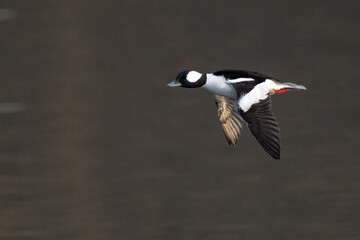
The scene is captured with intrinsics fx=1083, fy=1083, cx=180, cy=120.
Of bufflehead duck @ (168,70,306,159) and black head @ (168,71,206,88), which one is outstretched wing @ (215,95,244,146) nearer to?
bufflehead duck @ (168,70,306,159)

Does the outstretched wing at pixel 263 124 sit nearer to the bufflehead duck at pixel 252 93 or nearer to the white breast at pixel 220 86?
the bufflehead duck at pixel 252 93

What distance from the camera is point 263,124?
4410 mm

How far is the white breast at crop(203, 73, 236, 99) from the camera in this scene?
462 centimetres

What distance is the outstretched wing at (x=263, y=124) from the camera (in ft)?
14.3

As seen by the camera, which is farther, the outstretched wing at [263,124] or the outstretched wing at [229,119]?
the outstretched wing at [229,119]

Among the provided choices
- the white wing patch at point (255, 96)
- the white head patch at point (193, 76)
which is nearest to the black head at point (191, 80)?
the white head patch at point (193, 76)

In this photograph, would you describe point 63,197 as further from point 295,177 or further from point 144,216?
point 295,177

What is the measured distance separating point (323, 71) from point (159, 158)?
5.50 feet

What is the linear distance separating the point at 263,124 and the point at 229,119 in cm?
60

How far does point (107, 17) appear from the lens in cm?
817

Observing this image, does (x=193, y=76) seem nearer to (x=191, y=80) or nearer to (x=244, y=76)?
(x=191, y=80)

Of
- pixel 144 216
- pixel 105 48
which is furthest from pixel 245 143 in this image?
pixel 105 48

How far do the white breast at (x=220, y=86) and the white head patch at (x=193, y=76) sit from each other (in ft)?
0.20

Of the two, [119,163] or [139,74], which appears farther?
[139,74]
